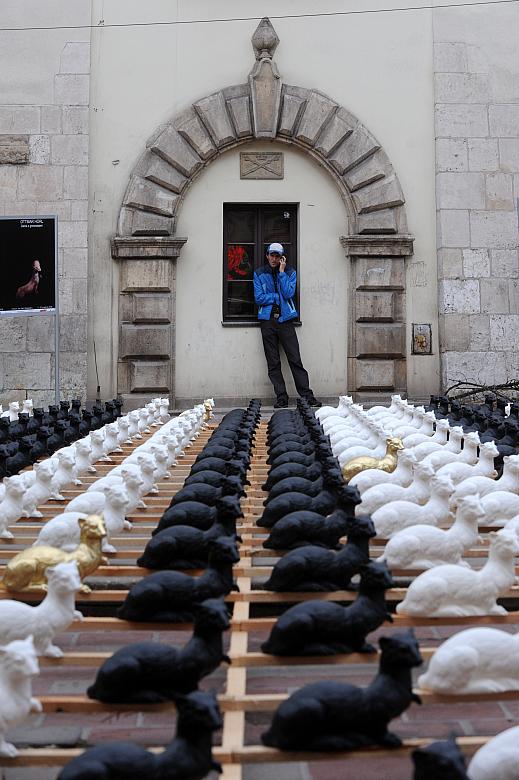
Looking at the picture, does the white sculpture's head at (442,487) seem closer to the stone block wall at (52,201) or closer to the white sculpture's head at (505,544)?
the white sculpture's head at (505,544)

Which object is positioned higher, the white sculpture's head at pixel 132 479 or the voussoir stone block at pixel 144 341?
the voussoir stone block at pixel 144 341

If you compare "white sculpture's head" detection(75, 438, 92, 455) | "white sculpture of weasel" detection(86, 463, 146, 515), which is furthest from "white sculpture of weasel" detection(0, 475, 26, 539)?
"white sculpture's head" detection(75, 438, 92, 455)

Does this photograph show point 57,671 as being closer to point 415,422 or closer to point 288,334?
point 415,422

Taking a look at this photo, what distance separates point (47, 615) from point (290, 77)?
10225mm

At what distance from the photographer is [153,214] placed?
11508 mm

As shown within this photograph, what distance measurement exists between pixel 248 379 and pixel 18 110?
4440 mm

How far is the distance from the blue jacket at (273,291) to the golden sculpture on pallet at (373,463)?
6.31 meters

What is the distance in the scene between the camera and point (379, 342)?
11.6 m

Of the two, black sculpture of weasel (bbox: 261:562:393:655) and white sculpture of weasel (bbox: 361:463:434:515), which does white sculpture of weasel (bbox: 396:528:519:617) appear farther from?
white sculpture of weasel (bbox: 361:463:434:515)

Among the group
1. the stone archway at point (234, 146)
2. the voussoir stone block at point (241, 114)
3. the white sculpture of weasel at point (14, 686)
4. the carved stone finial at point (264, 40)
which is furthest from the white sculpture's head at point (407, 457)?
the carved stone finial at point (264, 40)

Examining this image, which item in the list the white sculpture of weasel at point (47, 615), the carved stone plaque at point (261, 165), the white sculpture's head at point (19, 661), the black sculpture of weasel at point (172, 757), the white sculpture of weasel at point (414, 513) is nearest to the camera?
the black sculpture of weasel at point (172, 757)

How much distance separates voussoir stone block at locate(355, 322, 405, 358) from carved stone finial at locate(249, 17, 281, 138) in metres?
2.74

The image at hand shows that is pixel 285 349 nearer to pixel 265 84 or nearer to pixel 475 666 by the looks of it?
pixel 265 84

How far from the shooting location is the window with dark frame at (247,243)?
11883mm
